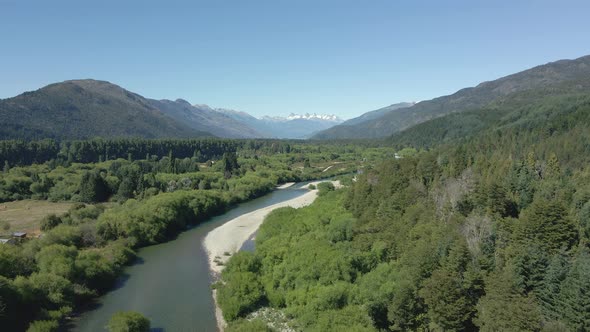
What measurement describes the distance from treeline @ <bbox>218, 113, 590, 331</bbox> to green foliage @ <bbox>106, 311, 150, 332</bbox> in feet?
24.0

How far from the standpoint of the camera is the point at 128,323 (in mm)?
32406

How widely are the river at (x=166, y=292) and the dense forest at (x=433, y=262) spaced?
3.17 meters

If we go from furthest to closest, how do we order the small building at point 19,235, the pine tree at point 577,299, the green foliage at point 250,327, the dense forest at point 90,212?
1. the small building at point 19,235
2. the dense forest at point 90,212
3. the green foliage at point 250,327
4. the pine tree at point 577,299

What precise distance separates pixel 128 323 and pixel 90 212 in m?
43.8

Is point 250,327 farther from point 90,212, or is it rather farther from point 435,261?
point 90,212

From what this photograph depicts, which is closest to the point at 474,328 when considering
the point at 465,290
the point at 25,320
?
the point at 465,290

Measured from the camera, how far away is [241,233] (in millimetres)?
67062

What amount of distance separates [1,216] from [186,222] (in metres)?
35.4

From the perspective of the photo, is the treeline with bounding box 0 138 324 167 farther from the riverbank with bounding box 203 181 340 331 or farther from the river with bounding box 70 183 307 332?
the river with bounding box 70 183 307 332

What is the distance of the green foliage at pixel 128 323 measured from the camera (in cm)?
3206

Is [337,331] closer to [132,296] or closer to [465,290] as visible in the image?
[465,290]

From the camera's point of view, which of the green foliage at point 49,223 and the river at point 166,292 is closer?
the river at point 166,292

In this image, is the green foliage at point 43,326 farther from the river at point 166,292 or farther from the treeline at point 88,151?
the treeline at point 88,151

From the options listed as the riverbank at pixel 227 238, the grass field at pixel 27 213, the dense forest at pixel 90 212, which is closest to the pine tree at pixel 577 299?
the riverbank at pixel 227 238
